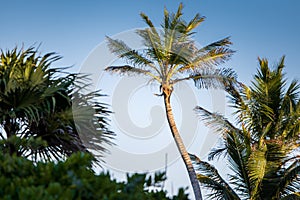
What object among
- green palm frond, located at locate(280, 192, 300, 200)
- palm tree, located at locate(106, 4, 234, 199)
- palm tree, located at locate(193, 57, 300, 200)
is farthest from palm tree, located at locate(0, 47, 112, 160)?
green palm frond, located at locate(280, 192, 300, 200)

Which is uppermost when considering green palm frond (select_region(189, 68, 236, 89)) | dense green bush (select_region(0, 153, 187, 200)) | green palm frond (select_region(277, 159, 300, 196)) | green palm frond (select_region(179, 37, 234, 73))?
green palm frond (select_region(179, 37, 234, 73))

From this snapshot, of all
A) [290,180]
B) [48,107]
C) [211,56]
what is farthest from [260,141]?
[48,107]

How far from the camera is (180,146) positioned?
41.2 feet

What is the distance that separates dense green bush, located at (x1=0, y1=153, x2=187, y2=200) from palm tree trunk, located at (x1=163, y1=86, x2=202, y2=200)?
9.49 m

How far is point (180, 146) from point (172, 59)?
7.95 ft

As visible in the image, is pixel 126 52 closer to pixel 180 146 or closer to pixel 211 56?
pixel 211 56

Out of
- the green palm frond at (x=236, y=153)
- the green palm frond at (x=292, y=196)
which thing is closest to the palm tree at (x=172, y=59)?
the green palm frond at (x=236, y=153)

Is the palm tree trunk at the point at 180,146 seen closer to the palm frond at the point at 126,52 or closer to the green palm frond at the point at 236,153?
the green palm frond at the point at 236,153

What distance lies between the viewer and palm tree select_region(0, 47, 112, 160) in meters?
6.71

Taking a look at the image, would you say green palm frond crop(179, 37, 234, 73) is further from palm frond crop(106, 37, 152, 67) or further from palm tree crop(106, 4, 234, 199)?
palm frond crop(106, 37, 152, 67)

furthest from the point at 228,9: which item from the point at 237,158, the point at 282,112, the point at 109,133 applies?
the point at 109,133

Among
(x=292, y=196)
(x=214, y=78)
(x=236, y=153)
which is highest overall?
(x=214, y=78)

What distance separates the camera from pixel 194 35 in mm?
12945

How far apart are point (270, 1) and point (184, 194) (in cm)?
1228
